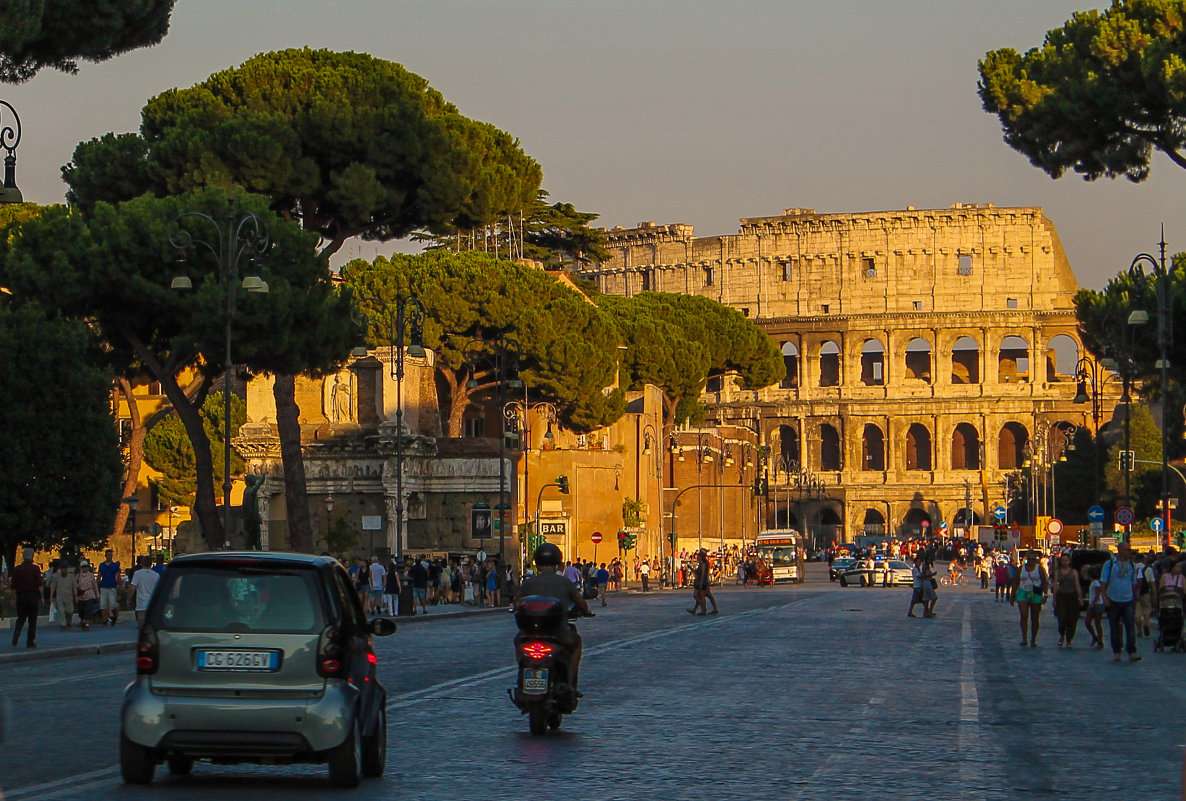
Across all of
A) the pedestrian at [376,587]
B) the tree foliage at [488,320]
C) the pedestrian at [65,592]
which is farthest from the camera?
the tree foliage at [488,320]

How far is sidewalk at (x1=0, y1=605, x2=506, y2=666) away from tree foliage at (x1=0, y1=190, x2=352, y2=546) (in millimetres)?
3872

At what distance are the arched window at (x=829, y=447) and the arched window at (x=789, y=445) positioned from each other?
71.3 inches

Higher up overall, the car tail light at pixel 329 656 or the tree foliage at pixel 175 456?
the tree foliage at pixel 175 456

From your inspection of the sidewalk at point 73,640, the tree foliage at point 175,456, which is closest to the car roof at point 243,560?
the sidewalk at point 73,640

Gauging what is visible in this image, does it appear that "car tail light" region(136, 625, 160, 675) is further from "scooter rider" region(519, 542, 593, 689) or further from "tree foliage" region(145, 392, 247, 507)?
"tree foliage" region(145, 392, 247, 507)

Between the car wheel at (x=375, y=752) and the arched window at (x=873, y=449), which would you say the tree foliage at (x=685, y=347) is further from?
the car wheel at (x=375, y=752)

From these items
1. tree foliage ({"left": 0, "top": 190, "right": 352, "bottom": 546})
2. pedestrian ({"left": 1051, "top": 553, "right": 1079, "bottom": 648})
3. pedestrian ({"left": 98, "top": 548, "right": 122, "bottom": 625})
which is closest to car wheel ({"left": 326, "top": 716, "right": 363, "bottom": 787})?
pedestrian ({"left": 1051, "top": 553, "right": 1079, "bottom": 648})

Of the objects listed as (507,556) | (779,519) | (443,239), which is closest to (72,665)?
(507,556)

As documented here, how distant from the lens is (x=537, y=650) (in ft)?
37.9

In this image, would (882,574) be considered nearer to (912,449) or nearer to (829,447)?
(829,447)

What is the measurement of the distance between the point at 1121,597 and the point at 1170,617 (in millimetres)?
2178

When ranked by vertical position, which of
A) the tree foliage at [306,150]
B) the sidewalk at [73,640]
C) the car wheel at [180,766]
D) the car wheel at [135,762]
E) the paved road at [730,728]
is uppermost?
the tree foliage at [306,150]

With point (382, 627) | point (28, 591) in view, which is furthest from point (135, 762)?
point (28, 591)

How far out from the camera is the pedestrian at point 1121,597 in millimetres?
21188
